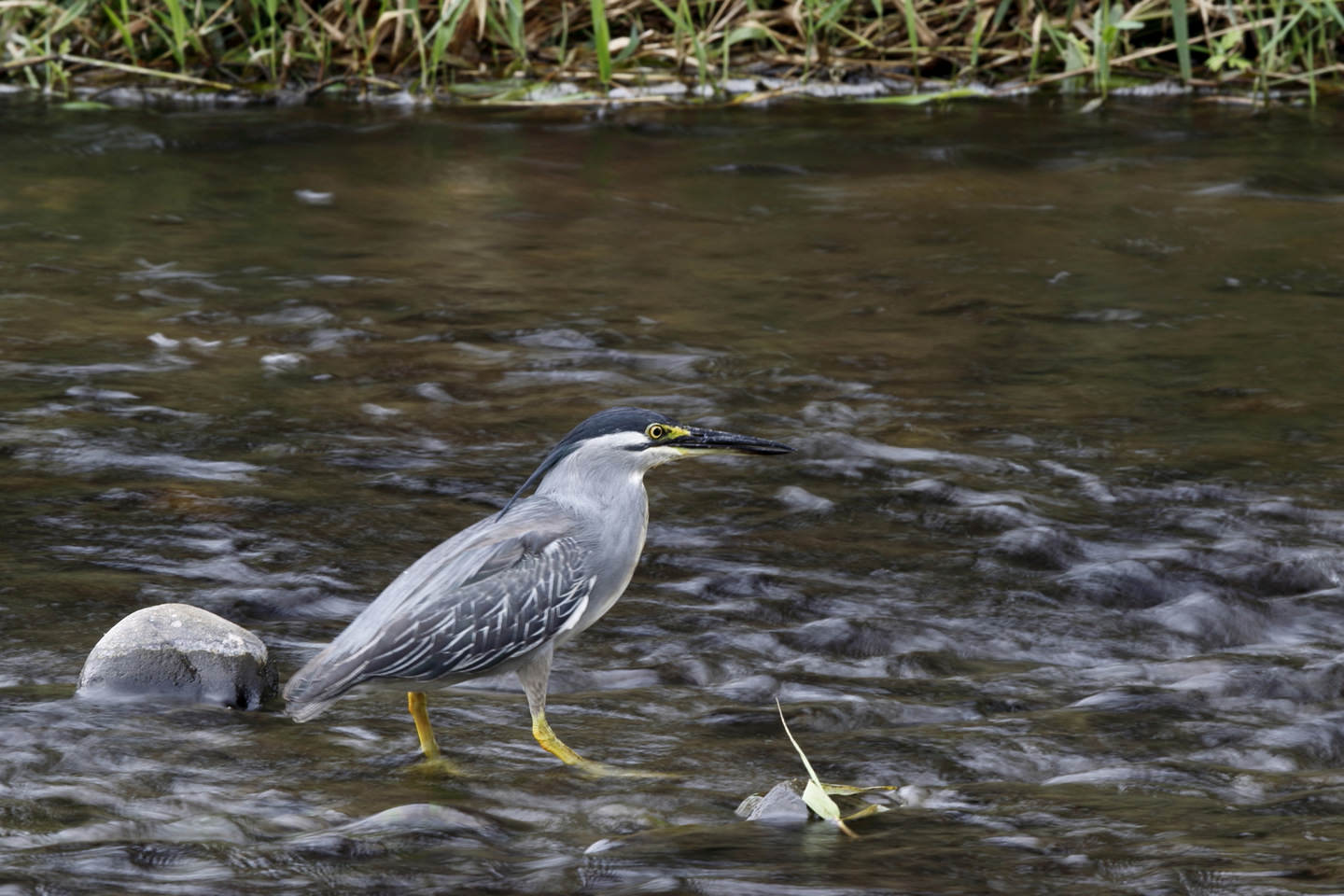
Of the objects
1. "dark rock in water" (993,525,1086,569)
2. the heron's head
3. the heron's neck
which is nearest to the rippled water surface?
"dark rock in water" (993,525,1086,569)

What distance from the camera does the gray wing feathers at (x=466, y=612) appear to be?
13.2 ft

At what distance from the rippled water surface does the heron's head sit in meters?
0.64

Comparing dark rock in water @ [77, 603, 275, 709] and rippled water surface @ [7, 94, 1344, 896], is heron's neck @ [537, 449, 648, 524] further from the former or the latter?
dark rock in water @ [77, 603, 275, 709]

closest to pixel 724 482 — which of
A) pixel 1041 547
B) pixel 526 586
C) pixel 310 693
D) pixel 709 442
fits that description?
pixel 1041 547

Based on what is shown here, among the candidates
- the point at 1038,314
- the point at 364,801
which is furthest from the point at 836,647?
the point at 1038,314

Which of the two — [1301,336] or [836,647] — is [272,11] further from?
[836,647]

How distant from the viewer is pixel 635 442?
4434 millimetres

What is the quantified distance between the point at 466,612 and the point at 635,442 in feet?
2.04

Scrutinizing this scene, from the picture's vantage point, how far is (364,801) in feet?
12.7

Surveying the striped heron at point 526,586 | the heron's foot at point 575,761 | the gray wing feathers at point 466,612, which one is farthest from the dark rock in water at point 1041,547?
the heron's foot at point 575,761

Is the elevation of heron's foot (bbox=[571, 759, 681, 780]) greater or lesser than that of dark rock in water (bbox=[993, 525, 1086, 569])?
lesser

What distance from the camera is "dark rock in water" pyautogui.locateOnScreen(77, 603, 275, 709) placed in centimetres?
435

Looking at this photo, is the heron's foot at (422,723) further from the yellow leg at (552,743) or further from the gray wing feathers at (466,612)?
the yellow leg at (552,743)

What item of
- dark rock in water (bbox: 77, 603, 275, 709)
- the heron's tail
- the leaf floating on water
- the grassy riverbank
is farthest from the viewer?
the grassy riverbank
